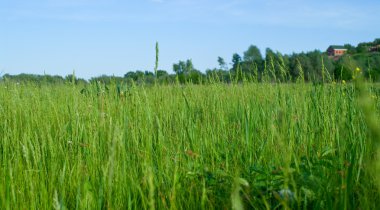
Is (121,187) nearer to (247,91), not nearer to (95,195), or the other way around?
(95,195)

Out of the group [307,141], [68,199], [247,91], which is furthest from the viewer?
[247,91]

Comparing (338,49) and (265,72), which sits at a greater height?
(338,49)

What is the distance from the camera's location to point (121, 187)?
1.58 m

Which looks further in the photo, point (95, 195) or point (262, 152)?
point (262, 152)

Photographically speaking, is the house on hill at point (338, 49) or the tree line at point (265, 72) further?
the house on hill at point (338, 49)

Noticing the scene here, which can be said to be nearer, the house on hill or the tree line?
the tree line

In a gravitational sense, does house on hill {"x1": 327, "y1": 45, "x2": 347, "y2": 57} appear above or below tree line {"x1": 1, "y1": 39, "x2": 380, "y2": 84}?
above

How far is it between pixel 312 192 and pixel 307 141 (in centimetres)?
77

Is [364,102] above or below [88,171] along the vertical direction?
above

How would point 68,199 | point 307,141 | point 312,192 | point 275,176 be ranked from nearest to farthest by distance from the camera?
point 312,192
point 275,176
point 68,199
point 307,141

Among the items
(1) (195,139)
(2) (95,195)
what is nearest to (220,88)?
(1) (195,139)

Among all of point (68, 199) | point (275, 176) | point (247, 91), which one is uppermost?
point (247, 91)

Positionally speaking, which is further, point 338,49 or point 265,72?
point 338,49

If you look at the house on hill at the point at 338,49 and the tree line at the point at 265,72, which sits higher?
the house on hill at the point at 338,49
